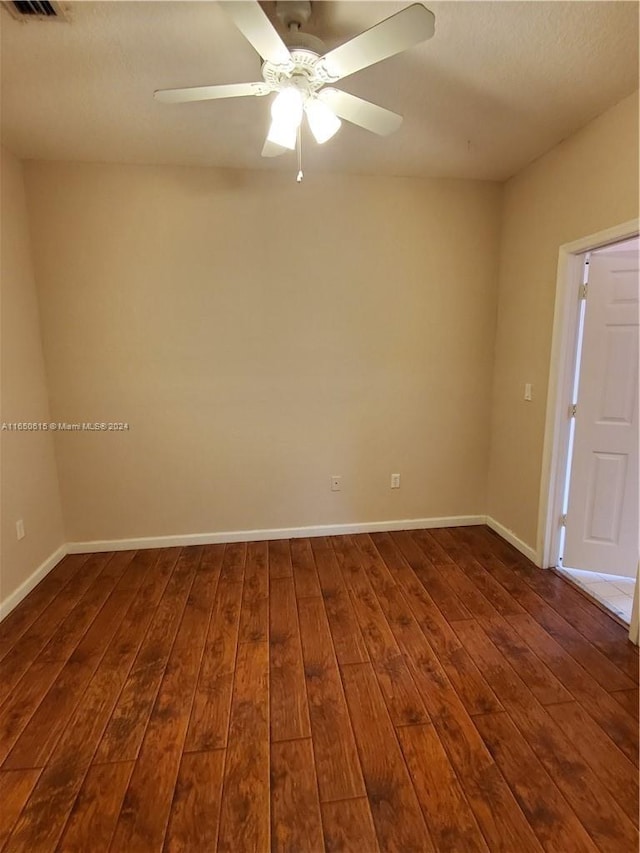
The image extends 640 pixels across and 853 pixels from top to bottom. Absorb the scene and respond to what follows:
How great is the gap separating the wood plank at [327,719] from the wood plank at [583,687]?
0.99 meters

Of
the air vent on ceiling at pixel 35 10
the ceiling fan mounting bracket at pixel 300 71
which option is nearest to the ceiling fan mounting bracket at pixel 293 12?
the ceiling fan mounting bracket at pixel 300 71

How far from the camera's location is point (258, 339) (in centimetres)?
299

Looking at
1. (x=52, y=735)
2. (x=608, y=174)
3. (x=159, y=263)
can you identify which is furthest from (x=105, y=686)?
(x=608, y=174)

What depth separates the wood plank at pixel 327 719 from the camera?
1.42 meters

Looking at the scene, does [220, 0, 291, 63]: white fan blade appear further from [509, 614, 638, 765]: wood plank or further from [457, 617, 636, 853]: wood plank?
[509, 614, 638, 765]: wood plank

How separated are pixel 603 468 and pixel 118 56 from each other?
3285 mm

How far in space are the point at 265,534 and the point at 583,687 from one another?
215cm

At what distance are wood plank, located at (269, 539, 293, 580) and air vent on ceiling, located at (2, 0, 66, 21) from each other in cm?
282

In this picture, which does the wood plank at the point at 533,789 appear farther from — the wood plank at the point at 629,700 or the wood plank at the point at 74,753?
the wood plank at the point at 74,753

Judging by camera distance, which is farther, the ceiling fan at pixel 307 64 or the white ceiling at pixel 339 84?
the white ceiling at pixel 339 84

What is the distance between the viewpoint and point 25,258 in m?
2.65

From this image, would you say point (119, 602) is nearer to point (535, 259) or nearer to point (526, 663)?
point (526, 663)

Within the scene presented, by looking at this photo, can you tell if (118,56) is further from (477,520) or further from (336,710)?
(477,520)

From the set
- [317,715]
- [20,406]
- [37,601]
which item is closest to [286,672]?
[317,715]
